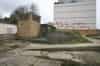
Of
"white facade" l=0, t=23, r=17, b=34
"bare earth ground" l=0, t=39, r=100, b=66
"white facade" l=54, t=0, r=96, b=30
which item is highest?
"white facade" l=54, t=0, r=96, b=30

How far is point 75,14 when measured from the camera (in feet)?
6.09

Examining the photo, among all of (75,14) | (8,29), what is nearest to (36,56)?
(8,29)

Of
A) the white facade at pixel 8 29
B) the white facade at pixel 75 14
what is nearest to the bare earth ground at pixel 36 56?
the white facade at pixel 8 29

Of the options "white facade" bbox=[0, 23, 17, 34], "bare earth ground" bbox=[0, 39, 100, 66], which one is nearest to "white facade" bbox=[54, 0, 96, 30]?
"bare earth ground" bbox=[0, 39, 100, 66]

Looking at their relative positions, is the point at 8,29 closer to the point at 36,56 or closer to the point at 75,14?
the point at 36,56

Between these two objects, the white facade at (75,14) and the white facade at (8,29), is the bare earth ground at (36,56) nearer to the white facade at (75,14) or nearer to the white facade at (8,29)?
the white facade at (8,29)

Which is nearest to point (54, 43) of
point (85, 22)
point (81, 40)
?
point (81, 40)

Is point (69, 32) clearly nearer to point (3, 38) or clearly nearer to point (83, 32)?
point (83, 32)

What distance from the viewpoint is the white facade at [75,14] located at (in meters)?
1.83

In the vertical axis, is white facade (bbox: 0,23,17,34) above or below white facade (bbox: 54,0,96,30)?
below

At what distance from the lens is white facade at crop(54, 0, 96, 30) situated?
1833mm

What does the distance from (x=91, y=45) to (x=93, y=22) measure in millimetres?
260

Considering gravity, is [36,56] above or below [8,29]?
below

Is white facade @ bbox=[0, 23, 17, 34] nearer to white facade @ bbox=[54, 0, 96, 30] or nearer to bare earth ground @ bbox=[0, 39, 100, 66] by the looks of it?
bare earth ground @ bbox=[0, 39, 100, 66]
